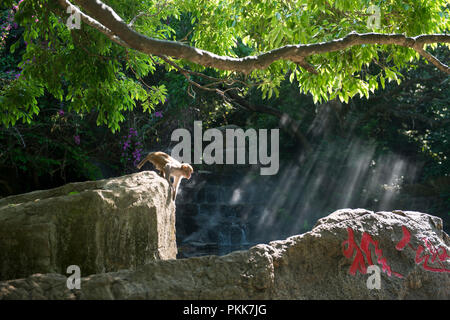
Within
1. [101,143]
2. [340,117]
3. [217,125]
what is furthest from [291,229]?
[101,143]

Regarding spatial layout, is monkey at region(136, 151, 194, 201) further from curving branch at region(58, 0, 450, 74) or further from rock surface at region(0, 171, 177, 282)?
curving branch at region(58, 0, 450, 74)

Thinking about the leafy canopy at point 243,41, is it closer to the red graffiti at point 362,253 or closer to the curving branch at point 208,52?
the curving branch at point 208,52

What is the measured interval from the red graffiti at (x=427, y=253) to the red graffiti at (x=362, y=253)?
0.27 metres

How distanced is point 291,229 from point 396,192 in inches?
145

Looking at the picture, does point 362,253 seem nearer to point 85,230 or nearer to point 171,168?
point 85,230

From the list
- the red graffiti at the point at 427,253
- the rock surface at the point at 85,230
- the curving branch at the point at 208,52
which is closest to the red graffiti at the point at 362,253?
the red graffiti at the point at 427,253

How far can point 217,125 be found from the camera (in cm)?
1816

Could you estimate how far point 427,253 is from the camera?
14.7 ft

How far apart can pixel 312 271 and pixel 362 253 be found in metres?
0.56

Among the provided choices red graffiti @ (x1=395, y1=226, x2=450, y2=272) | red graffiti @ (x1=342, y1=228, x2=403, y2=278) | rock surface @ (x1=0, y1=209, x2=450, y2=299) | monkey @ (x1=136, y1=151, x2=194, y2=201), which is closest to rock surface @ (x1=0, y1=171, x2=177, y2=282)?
rock surface @ (x1=0, y1=209, x2=450, y2=299)

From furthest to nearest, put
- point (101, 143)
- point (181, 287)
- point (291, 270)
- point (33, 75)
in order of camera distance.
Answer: point (101, 143), point (33, 75), point (291, 270), point (181, 287)

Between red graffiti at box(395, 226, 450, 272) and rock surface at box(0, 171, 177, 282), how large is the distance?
285cm

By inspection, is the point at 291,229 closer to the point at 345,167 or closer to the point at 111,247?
the point at 345,167
